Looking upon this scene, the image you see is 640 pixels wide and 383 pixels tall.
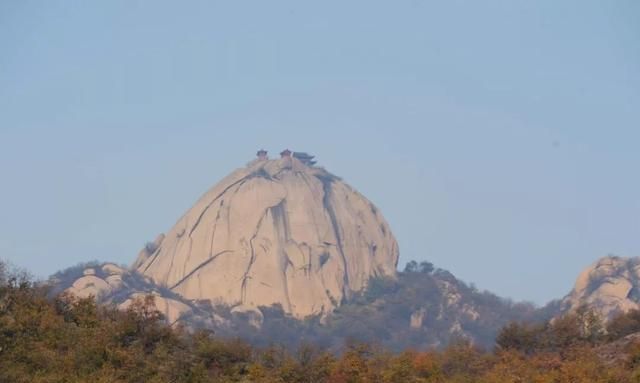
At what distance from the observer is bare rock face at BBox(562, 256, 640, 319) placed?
165750 mm

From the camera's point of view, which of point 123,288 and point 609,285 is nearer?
point 609,285

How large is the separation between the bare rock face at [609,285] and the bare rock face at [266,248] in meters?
34.3

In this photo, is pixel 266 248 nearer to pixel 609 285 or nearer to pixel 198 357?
pixel 609 285

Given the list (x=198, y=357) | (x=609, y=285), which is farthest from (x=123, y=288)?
(x=198, y=357)

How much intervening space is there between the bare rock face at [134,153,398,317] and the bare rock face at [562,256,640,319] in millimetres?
34321

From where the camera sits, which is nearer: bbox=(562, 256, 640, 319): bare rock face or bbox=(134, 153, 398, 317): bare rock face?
bbox=(562, 256, 640, 319): bare rock face

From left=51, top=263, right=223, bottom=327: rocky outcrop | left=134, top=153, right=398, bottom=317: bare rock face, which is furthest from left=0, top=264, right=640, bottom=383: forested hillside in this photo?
left=134, top=153, right=398, bottom=317: bare rock face

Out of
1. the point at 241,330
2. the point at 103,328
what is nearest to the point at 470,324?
the point at 241,330

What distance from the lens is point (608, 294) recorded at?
167m

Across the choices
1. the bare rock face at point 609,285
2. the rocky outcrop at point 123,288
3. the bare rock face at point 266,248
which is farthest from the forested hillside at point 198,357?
the bare rock face at point 266,248

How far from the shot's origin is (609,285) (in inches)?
6688

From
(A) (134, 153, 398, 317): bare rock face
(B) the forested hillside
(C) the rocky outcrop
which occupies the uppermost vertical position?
(A) (134, 153, 398, 317): bare rock face

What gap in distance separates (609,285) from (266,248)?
158ft

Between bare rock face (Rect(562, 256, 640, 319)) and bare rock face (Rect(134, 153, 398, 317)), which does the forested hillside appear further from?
bare rock face (Rect(134, 153, 398, 317))
